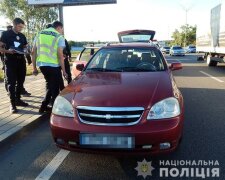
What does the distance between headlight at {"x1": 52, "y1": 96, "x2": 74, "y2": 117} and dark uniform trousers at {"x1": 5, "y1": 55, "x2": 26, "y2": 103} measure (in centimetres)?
253

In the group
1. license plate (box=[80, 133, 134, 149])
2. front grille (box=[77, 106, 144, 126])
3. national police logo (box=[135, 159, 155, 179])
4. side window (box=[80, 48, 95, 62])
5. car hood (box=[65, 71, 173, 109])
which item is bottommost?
national police logo (box=[135, 159, 155, 179])

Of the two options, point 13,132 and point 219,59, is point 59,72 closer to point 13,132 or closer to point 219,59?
point 13,132

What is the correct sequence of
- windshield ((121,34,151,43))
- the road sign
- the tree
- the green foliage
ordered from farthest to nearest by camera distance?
the green foliage
the tree
the road sign
windshield ((121,34,151,43))

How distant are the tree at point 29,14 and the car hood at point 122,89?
35.8 m

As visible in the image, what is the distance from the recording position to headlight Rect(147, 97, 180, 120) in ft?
12.0

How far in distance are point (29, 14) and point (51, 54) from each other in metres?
34.4

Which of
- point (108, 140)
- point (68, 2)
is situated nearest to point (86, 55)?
point (108, 140)

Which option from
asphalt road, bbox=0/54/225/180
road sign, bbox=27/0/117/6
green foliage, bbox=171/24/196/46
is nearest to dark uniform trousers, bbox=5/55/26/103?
asphalt road, bbox=0/54/225/180

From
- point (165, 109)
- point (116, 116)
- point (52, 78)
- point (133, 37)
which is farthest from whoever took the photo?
point (133, 37)

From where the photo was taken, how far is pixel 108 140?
354 centimetres

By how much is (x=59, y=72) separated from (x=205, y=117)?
2.98m

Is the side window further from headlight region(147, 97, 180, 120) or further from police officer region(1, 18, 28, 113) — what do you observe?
headlight region(147, 97, 180, 120)

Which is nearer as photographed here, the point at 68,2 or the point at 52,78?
the point at 52,78

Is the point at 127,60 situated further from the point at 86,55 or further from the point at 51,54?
the point at 86,55
